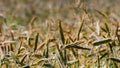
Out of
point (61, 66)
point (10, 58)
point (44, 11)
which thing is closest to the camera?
point (61, 66)

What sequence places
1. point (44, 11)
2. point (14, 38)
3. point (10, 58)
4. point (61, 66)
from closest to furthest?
point (61, 66)
point (10, 58)
point (14, 38)
point (44, 11)

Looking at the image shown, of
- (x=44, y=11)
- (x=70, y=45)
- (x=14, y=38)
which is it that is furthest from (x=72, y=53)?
(x=44, y=11)

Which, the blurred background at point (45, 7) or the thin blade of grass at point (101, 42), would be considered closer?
the thin blade of grass at point (101, 42)

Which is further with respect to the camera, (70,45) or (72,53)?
(72,53)

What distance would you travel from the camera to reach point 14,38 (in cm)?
266

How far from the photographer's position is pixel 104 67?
205 centimetres

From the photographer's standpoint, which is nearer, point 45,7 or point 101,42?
point 101,42

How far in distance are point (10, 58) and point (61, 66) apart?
0.30 meters

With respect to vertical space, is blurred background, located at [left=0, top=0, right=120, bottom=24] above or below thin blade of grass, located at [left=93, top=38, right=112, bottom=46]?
below

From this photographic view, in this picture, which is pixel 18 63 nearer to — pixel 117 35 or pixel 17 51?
pixel 17 51

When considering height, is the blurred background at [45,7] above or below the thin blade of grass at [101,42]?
below

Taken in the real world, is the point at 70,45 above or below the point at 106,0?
above

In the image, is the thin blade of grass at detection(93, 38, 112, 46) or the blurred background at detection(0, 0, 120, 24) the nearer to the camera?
the thin blade of grass at detection(93, 38, 112, 46)

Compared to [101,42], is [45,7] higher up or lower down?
lower down
